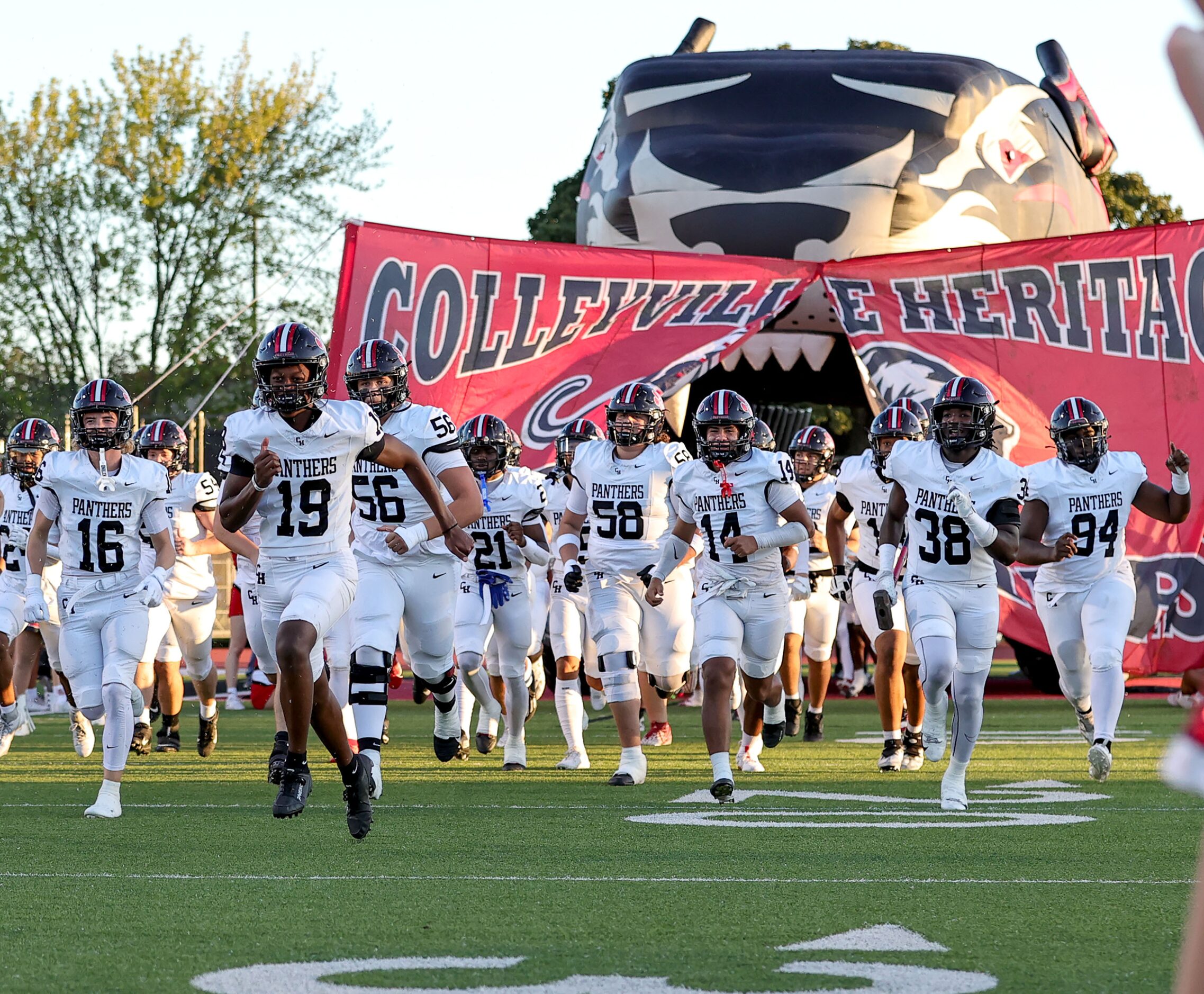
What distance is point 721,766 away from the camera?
8570 millimetres

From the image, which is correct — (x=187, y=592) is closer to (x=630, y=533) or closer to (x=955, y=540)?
(x=630, y=533)

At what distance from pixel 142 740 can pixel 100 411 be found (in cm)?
339

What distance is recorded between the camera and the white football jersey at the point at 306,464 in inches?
279

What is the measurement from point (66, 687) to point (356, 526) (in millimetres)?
6016

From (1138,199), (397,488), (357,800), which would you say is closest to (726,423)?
(397,488)

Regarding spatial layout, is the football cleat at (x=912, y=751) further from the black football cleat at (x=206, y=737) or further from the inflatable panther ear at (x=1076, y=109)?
the inflatable panther ear at (x=1076, y=109)

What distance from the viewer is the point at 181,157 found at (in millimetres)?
32844

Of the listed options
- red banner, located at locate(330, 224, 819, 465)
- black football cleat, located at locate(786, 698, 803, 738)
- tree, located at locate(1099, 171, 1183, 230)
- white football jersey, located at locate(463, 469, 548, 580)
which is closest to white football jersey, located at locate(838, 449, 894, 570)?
black football cleat, located at locate(786, 698, 803, 738)

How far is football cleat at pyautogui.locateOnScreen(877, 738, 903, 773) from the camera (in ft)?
34.4

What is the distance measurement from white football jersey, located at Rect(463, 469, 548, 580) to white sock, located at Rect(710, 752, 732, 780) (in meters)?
2.41

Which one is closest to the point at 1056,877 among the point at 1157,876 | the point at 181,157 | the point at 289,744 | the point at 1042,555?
the point at 1157,876

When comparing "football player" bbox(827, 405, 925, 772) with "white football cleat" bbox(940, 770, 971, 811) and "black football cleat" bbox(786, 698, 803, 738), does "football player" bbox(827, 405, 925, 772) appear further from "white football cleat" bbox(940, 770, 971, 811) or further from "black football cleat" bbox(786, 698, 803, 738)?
"white football cleat" bbox(940, 770, 971, 811)

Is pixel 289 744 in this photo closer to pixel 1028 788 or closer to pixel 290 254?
pixel 1028 788

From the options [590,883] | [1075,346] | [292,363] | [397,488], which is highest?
[1075,346]
